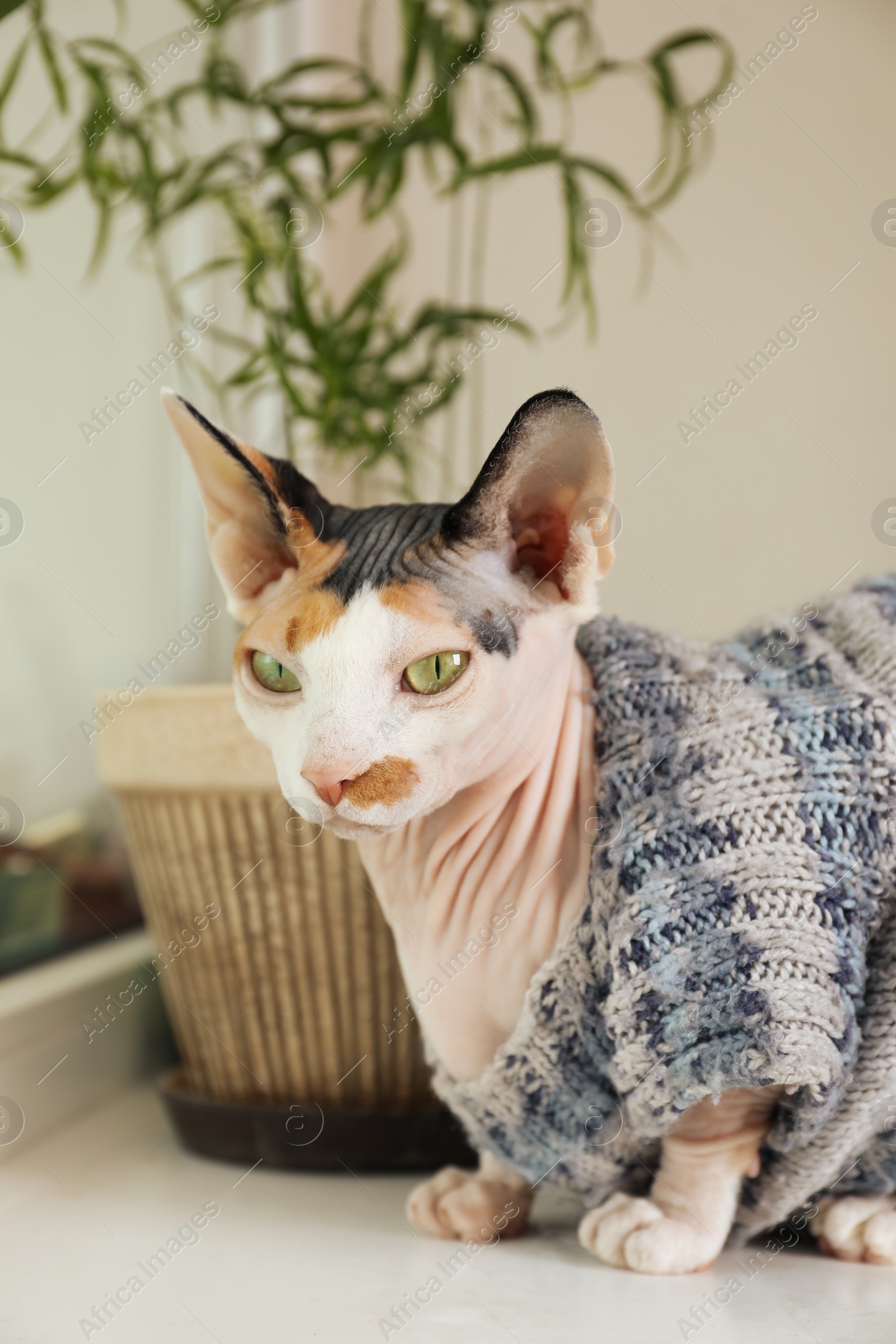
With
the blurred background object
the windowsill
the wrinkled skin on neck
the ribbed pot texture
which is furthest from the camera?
the blurred background object

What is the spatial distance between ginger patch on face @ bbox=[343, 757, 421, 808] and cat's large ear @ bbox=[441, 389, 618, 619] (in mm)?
130

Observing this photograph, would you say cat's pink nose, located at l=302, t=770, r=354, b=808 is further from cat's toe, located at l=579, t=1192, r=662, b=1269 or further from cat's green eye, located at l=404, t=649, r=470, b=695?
cat's toe, located at l=579, t=1192, r=662, b=1269

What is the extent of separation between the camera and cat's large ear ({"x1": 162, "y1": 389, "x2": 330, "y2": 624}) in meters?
0.64

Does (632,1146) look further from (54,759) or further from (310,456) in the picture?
(310,456)

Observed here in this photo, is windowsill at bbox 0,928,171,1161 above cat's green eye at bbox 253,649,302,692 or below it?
below

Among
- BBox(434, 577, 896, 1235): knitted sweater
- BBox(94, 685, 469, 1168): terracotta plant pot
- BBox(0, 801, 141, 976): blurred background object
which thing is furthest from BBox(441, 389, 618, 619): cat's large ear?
BBox(0, 801, 141, 976): blurred background object

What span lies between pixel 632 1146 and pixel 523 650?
1.07 feet

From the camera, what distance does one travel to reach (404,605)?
59 cm

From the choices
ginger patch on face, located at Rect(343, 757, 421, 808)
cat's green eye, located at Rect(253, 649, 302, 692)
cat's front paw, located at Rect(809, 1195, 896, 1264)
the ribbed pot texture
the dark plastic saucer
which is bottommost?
the dark plastic saucer

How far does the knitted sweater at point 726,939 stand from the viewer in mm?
622

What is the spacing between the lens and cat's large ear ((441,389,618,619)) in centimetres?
58

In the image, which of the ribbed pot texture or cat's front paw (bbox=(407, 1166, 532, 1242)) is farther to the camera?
the ribbed pot texture

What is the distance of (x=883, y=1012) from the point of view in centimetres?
65

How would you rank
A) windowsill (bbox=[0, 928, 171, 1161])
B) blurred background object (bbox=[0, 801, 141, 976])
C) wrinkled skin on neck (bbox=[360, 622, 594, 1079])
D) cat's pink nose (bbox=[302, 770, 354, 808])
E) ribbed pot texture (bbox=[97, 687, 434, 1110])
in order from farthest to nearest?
blurred background object (bbox=[0, 801, 141, 976])
windowsill (bbox=[0, 928, 171, 1161])
ribbed pot texture (bbox=[97, 687, 434, 1110])
wrinkled skin on neck (bbox=[360, 622, 594, 1079])
cat's pink nose (bbox=[302, 770, 354, 808])
